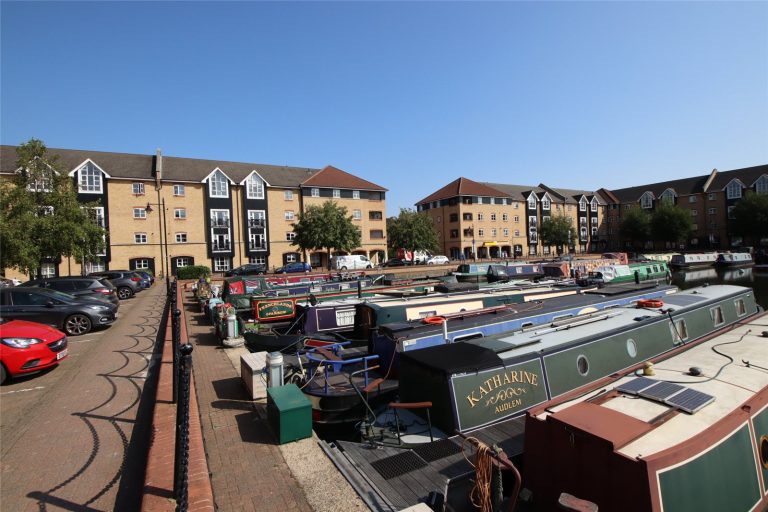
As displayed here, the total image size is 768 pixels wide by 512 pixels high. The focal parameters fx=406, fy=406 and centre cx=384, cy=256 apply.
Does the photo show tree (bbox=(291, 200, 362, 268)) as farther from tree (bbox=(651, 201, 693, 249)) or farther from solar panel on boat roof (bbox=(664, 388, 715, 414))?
tree (bbox=(651, 201, 693, 249))

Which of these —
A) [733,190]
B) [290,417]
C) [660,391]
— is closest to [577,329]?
[660,391]

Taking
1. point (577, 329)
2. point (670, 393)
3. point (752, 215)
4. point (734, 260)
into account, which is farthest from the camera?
point (752, 215)

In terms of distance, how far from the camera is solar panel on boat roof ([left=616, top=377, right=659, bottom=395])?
5.23 meters

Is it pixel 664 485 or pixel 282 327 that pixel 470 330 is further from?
pixel 282 327

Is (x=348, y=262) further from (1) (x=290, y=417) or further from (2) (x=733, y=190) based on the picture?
(2) (x=733, y=190)

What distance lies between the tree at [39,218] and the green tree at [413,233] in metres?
34.7

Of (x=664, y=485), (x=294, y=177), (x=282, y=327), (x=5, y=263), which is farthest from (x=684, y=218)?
(x=5, y=263)

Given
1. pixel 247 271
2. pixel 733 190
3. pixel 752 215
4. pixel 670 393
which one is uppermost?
pixel 733 190

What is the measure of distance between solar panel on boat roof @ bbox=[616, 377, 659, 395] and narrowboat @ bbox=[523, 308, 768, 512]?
12 mm

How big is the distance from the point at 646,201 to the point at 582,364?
285 ft

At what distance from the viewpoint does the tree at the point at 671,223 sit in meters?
64.9

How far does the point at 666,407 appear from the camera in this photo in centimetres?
484

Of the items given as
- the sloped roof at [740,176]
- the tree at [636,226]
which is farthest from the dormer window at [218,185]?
the sloped roof at [740,176]

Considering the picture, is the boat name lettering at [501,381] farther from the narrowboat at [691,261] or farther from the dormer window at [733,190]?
the dormer window at [733,190]
